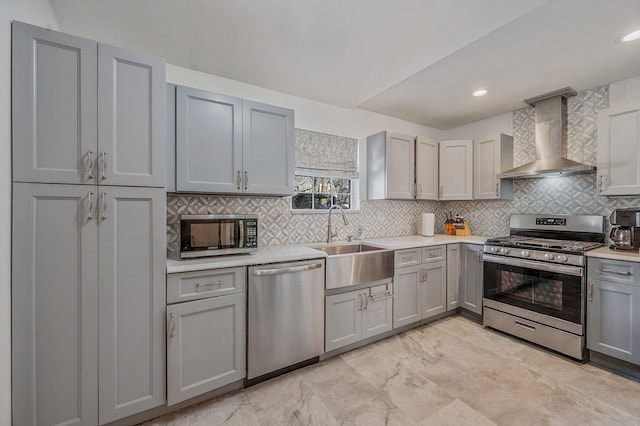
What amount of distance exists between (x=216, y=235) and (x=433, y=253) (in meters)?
2.31

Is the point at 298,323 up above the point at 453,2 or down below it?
below

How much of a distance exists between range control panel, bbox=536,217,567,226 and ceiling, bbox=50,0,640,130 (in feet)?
4.54

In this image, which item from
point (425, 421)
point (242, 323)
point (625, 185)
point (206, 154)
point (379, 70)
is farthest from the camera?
point (379, 70)

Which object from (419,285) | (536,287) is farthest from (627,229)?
(419,285)

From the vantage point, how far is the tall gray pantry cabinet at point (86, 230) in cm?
131

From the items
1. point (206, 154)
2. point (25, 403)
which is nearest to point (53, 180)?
point (206, 154)

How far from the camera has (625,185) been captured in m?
2.37

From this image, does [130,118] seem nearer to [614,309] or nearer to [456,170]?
[456,170]

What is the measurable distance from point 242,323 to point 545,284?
272 centimetres

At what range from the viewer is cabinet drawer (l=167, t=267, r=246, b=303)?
1651mm

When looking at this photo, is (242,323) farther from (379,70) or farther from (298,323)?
(379,70)

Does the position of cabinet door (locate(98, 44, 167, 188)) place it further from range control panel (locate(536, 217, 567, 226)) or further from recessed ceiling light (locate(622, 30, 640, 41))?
range control panel (locate(536, 217, 567, 226))
